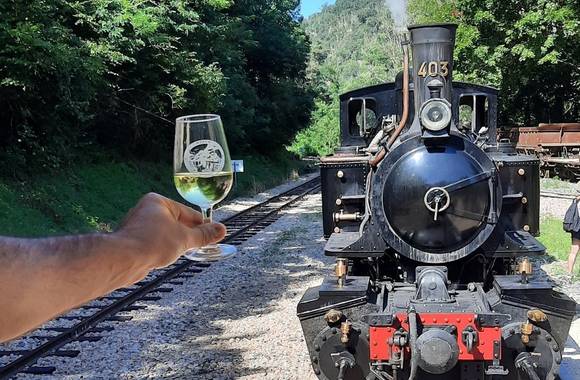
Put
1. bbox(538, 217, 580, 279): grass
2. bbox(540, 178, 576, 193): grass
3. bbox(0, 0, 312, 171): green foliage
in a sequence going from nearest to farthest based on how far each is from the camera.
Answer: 1. bbox(538, 217, 580, 279): grass
2. bbox(0, 0, 312, 171): green foliage
3. bbox(540, 178, 576, 193): grass

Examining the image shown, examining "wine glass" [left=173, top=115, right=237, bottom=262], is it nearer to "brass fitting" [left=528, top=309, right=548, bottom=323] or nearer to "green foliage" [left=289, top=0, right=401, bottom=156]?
"brass fitting" [left=528, top=309, right=548, bottom=323]

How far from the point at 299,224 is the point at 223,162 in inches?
496

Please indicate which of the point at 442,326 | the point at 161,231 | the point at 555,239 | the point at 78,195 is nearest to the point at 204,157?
the point at 161,231

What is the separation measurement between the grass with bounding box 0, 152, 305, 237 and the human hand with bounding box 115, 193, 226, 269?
7.14 metres

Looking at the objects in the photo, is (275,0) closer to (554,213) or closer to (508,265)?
(554,213)

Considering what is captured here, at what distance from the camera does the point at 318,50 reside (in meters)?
82.9

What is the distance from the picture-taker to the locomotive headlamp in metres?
4.53

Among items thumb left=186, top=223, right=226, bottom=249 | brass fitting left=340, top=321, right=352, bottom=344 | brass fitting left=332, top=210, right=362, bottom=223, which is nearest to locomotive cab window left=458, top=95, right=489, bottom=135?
brass fitting left=332, top=210, right=362, bottom=223

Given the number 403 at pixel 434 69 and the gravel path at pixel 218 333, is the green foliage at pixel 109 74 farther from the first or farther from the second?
the number 403 at pixel 434 69

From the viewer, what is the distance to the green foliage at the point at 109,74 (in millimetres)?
10820

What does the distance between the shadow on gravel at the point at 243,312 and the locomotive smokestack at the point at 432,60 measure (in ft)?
8.44

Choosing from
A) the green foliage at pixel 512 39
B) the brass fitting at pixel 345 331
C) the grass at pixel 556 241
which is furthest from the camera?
the green foliage at pixel 512 39

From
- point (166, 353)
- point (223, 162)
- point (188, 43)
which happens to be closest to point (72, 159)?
point (188, 43)

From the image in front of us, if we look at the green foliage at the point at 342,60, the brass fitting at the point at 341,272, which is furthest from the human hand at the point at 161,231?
the green foliage at the point at 342,60
